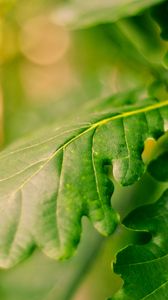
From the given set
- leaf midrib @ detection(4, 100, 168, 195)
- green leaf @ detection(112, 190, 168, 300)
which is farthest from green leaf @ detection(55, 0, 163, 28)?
green leaf @ detection(112, 190, 168, 300)

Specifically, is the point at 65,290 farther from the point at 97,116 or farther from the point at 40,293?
the point at 97,116

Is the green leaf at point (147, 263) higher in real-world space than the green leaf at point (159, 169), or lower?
higher

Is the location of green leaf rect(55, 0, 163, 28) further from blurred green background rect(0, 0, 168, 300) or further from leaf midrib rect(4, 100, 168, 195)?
leaf midrib rect(4, 100, 168, 195)

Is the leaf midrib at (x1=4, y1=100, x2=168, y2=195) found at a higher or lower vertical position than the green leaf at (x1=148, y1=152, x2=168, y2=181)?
higher

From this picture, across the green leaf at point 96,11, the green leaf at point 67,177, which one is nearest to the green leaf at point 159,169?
the green leaf at point 67,177

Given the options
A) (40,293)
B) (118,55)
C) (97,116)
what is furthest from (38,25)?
(97,116)

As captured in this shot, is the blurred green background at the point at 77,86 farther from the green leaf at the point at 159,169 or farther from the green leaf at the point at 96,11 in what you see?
the green leaf at the point at 159,169

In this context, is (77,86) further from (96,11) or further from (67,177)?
(67,177)
